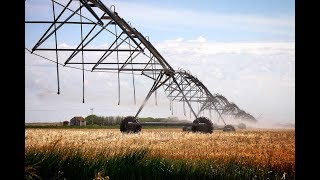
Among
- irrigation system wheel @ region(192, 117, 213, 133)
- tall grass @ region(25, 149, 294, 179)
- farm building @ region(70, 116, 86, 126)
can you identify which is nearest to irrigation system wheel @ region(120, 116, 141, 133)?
irrigation system wheel @ region(192, 117, 213, 133)

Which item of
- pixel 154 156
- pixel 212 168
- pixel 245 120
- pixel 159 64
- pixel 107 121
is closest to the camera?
pixel 212 168

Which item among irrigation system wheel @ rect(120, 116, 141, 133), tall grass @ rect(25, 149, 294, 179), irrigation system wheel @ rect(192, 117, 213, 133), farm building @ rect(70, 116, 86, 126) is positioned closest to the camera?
tall grass @ rect(25, 149, 294, 179)

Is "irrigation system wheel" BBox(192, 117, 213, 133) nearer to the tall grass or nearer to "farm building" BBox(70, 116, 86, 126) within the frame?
the tall grass

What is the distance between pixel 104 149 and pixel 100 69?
9.71 metres

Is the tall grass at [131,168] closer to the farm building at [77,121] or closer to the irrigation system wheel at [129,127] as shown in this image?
the irrigation system wheel at [129,127]

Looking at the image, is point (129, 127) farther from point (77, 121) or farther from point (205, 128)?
point (77, 121)

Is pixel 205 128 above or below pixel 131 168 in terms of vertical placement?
below

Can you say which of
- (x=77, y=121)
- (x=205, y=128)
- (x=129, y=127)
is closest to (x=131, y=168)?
(x=129, y=127)

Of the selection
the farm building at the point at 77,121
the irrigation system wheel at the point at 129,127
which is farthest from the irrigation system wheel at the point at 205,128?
the farm building at the point at 77,121

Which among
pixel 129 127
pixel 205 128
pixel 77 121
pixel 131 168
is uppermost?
pixel 131 168
